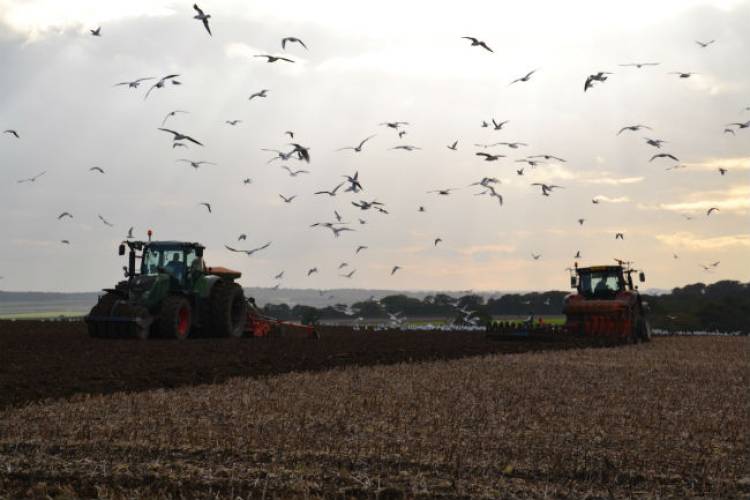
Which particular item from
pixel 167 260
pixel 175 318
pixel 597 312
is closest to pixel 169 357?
pixel 175 318

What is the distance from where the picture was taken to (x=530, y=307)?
70375 mm

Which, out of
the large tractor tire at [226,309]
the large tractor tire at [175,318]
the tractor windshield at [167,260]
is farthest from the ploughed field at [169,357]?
the tractor windshield at [167,260]

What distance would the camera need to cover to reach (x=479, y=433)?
40.7 ft

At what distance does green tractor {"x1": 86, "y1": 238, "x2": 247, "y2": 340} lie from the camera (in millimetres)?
26828

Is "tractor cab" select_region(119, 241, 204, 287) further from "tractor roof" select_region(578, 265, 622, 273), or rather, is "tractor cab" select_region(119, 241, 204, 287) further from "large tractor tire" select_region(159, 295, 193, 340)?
"tractor roof" select_region(578, 265, 622, 273)

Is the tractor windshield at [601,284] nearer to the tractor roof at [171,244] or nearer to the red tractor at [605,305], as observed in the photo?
the red tractor at [605,305]

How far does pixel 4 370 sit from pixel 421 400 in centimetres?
922

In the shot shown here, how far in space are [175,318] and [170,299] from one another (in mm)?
603

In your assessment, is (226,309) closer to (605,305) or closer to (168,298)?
(168,298)

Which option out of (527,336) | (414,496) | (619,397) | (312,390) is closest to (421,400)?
(312,390)

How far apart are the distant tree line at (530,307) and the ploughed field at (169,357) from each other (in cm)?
1836

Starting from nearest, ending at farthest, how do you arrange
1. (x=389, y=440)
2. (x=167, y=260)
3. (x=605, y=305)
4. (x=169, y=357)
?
(x=389, y=440), (x=169, y=357), (x=167, y=260), (x=605, y=305)

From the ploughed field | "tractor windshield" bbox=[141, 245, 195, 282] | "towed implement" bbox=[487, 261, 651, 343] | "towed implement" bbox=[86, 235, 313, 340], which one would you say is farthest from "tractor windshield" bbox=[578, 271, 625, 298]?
"tractor windshield" bbox=[141, 245, 195, 282]

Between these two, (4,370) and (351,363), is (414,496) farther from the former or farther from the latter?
(351,363)
